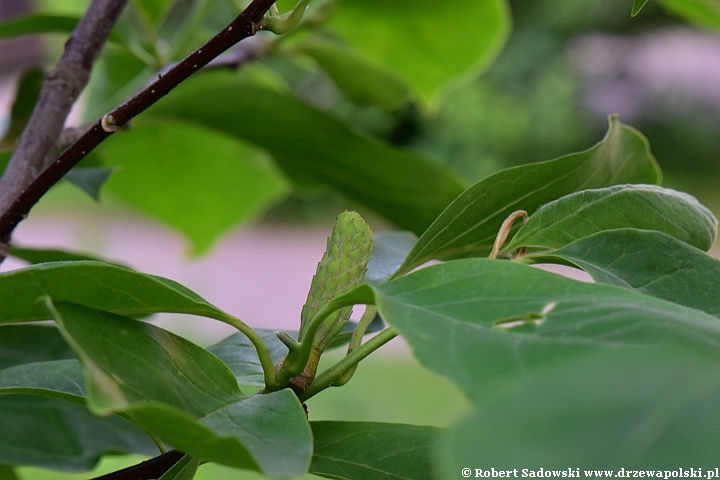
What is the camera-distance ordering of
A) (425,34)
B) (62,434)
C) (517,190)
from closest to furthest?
(517,190), (62,434), (425,34)

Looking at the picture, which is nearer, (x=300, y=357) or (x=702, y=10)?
(x=300, y=357)

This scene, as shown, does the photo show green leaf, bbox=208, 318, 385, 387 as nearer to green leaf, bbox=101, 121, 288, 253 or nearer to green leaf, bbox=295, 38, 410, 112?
green leaf, bbox=295, 38, 410, 112

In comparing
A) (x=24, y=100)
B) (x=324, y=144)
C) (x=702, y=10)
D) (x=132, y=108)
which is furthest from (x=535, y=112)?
(x=132, y=108)

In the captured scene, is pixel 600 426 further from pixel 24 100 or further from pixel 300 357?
pixel 24 100

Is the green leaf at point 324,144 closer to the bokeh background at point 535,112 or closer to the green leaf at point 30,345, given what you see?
the green leaf at point 30,345

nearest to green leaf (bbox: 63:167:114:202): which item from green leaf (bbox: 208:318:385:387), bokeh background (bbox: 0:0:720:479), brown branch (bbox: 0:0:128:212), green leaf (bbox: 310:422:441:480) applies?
brown branch (bbox: 0:0:128:212)

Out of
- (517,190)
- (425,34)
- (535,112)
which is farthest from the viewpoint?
(535,112)
